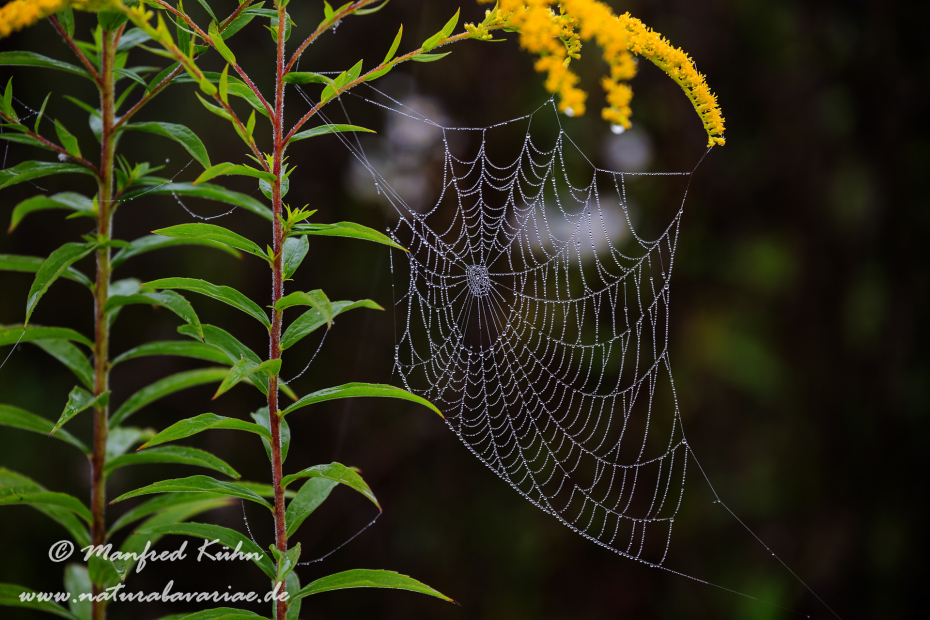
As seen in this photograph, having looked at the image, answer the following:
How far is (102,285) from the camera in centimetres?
102

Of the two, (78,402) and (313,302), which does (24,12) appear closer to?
(313,302)

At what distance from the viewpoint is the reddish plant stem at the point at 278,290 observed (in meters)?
0.77

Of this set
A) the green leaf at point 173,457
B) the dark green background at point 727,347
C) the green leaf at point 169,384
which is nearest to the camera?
the green leaf at point 173,457

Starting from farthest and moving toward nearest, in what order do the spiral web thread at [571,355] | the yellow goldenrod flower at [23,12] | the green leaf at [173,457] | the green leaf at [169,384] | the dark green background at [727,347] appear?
the dark green background at [727,347]
the spiral web thread at [571,355]
the green leaf at [169,384]
the green leaf at [173,457]
the yellow goldenrod flower at [23,12]

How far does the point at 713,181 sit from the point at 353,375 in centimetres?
201

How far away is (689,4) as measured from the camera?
9.00 ft

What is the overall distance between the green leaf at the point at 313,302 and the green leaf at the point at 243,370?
78 mm

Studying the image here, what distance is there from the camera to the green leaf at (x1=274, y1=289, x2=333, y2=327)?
0.68 metres

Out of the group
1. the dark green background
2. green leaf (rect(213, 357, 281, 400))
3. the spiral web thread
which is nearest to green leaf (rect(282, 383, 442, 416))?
green leaf (rect(213, 357, 281, 400))

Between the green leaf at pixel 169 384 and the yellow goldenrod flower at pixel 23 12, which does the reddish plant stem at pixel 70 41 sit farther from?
the green leaf at pixel 169 384

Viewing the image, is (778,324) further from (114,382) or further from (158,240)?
(114,382)

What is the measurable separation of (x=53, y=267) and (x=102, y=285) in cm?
18

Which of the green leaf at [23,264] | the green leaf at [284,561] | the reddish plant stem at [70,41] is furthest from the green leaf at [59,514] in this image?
the reddish plant stem at [70,41]

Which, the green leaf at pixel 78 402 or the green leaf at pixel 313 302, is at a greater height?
the green leaf at pixel 313 302
